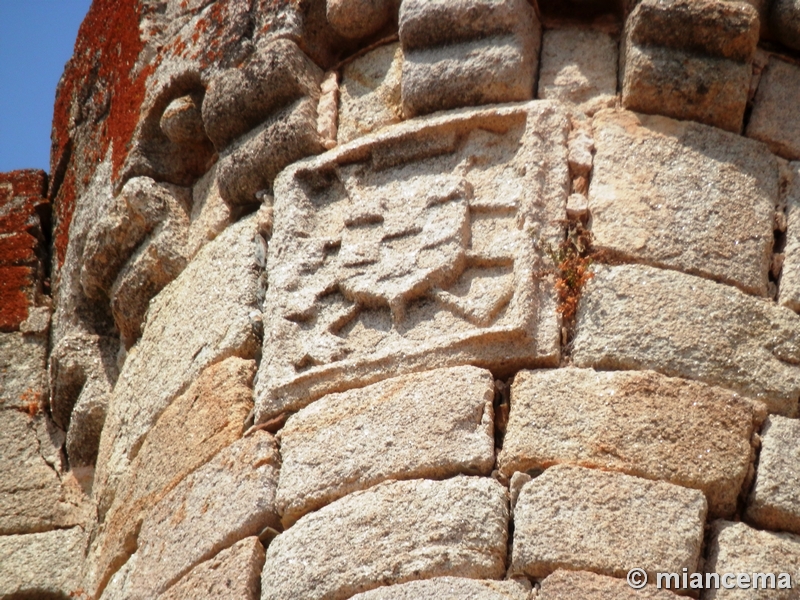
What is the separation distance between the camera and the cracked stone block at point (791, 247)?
4.06 metres

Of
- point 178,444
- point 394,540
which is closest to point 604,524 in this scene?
point 394,540

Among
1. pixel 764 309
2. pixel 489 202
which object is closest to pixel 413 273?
pixel 489 202

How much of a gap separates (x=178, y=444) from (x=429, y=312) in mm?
906

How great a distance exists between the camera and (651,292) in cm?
391

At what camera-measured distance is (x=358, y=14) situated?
476cm

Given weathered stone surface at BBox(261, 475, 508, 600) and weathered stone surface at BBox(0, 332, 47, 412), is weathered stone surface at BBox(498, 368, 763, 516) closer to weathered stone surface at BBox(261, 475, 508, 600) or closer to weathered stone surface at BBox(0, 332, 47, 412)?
weathered stone surface at BBox(261, 475, 508, 600)

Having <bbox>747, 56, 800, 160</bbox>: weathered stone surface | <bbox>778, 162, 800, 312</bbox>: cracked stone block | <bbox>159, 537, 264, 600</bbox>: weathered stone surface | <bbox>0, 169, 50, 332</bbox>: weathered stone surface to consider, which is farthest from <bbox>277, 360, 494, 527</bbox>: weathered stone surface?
<bbox>0, 169, 50, 332</bbox>: weathered stone surface

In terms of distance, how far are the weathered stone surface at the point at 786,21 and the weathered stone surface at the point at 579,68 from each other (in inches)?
20.5

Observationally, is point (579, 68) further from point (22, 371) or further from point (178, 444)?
point (22, 371)

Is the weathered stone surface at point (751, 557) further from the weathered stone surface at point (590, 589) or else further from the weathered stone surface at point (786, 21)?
the weathered stone surface at point (786, 21)

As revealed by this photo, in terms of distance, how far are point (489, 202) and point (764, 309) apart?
0.84 meters

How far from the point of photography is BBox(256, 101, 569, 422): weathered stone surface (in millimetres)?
3932

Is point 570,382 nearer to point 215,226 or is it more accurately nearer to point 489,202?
point 489,202

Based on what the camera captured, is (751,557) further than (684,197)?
No
